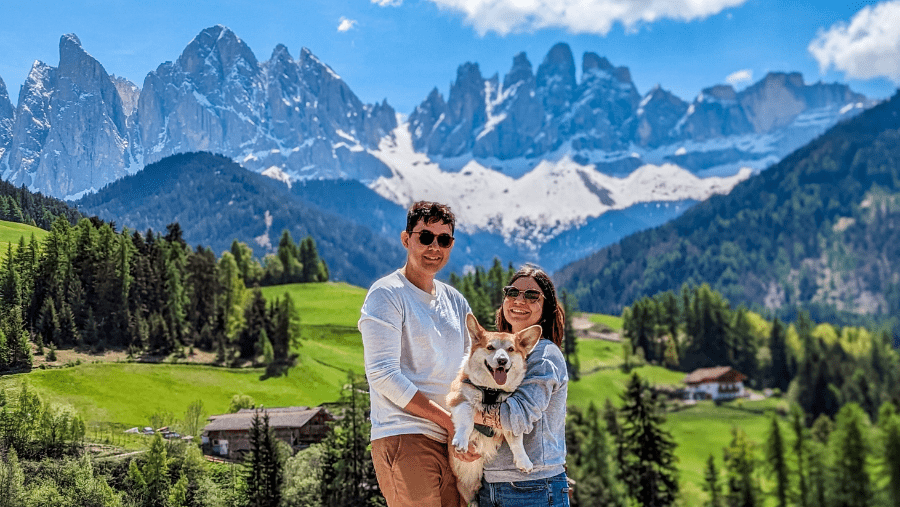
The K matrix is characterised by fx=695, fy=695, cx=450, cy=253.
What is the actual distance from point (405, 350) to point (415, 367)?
22 centimetres

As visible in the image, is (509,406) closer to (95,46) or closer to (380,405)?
(380,405)

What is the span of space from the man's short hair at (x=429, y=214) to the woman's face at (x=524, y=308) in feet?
3.52

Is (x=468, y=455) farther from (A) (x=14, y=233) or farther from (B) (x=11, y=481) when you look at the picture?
(A) (x=14, y=233)

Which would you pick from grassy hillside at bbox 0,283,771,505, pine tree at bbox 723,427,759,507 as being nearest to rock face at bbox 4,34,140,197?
grassy hillside at bbox 0,283,771,505

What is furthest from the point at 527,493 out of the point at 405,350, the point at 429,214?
the point at 429,214

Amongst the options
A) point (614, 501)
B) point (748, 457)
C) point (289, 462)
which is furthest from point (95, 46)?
point (748, 457)

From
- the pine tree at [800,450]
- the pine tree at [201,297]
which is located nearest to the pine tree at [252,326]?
the pine tree at [201,297]

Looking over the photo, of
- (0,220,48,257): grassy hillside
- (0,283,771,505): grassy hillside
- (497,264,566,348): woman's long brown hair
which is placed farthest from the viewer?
(0,283,771,505): grassy hillside

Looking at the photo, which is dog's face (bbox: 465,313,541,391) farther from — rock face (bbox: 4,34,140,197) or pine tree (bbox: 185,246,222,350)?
pine tree (bbox: 185,246,222,350)

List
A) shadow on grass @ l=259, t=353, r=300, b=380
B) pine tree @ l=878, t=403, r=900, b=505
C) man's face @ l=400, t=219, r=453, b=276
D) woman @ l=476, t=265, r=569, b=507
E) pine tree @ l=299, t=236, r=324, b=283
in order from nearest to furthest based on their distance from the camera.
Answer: woman @ l=476, t=265, r=569, b=507 → man's face @ l=400, t=219, r=453, b=276 → shadow on grass @ l=259, t=353, r=300, b=380 → pine tree @ l=878, t=403, r=900, b=505 → pine tree @ l=299, t=236, r=324, b=283

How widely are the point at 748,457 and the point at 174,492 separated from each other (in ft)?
214

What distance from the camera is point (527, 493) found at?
7.38 m

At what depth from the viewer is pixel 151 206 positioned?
5072 cm

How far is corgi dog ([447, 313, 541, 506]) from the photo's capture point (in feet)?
23.7
